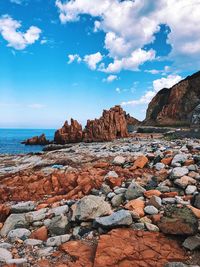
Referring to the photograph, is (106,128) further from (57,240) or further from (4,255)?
(4,255)

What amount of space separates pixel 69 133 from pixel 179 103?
144 ft

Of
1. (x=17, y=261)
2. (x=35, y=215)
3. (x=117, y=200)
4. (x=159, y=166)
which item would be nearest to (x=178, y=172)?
(x=159, y=166)

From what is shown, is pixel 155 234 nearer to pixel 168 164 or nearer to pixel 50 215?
pixel 50 215

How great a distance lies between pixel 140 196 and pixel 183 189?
1272 mm

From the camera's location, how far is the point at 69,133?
194 feet

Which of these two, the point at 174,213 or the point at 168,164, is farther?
the point at 168,164

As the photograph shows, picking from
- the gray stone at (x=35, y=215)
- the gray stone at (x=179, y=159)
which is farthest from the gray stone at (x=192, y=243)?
the gray stone at (x=179, y=159)

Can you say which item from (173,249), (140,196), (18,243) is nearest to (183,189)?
(140,196)

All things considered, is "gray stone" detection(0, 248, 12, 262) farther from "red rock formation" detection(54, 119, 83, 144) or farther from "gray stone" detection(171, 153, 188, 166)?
"red rock formation" detection(54, 119, 83, 144)

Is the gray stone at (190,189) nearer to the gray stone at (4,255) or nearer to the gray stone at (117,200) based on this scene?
the gray stone at (117,200)

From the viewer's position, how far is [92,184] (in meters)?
9.82

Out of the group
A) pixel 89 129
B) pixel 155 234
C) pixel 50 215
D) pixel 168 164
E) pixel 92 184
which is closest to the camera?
pixel 155 234

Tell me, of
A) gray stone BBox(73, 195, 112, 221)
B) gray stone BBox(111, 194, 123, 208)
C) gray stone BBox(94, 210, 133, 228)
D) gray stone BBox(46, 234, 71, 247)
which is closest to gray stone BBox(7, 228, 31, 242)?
gray stone BBox(46, 234, 71, 247)

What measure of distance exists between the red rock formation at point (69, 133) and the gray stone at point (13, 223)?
47916 mm
